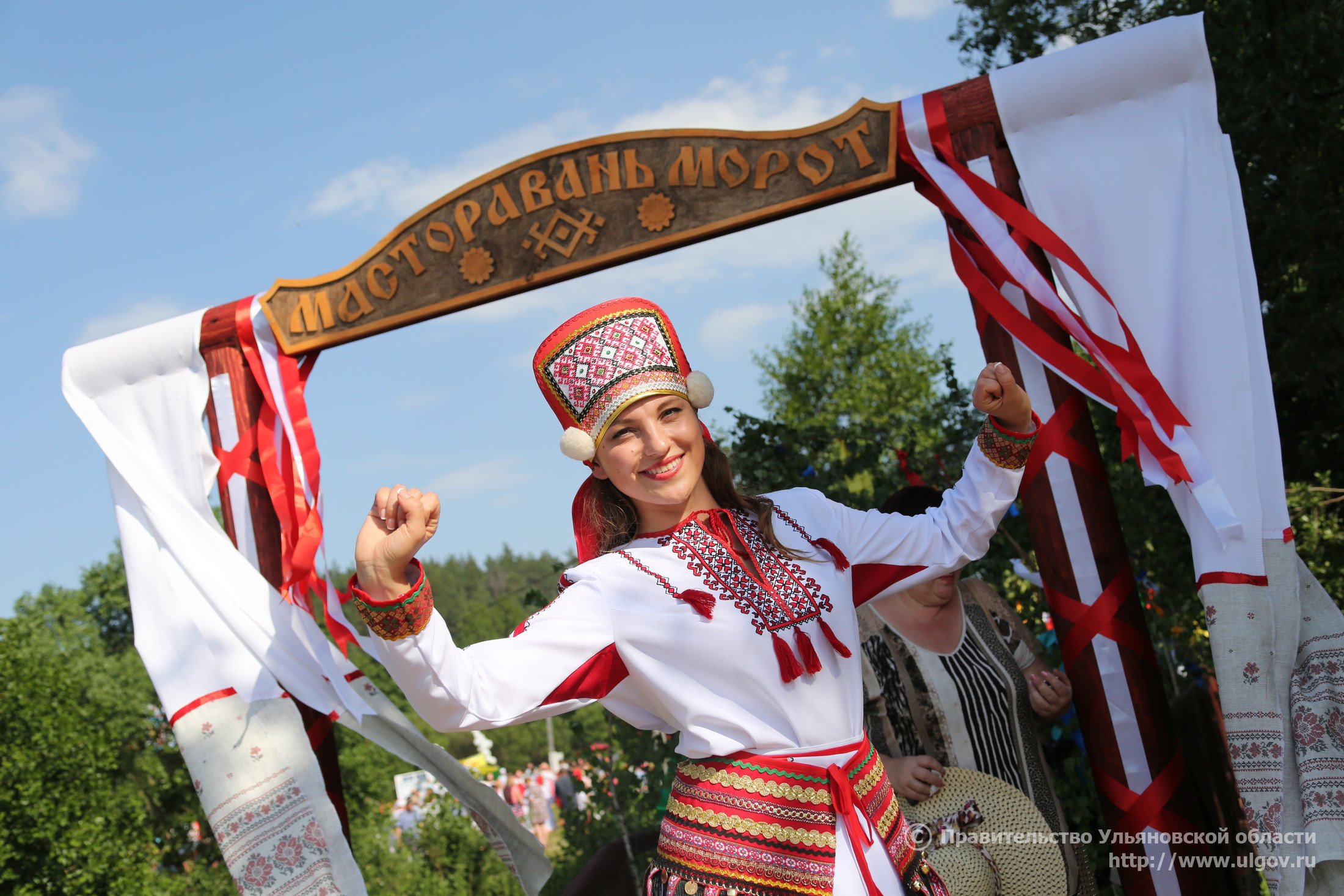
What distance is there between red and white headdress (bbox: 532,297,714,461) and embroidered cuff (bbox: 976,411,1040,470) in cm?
59

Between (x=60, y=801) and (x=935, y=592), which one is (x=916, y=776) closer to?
(x=935, y=592)

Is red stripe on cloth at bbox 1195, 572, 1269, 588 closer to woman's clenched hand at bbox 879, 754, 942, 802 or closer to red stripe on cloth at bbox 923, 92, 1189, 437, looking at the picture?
red stripe on cloth at bbox 923, 92, 1189, 437

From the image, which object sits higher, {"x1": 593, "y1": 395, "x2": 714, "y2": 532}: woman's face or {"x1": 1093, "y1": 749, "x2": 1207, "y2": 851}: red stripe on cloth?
{"x1": 593, "y1": 395, "x2": 714, "y2": 532}: woman's face

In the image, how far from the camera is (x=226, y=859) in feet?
10.4

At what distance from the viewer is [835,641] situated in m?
1.98

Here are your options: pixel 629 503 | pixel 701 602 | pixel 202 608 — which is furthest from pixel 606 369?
pixel 202 608

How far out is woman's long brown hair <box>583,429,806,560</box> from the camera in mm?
2221

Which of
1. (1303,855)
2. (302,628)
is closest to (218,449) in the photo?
(302,628)

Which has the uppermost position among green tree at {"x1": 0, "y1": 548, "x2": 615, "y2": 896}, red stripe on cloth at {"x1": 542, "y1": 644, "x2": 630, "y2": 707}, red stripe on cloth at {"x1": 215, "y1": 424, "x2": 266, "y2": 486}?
red stripe on cloth at {"x1": 215, "y1": 424, "x2": 266, "y2": 486}

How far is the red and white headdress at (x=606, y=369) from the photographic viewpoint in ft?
6.72

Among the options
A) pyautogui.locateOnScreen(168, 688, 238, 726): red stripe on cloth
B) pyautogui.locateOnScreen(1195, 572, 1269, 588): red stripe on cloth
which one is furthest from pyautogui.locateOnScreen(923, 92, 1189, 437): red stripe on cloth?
pyautogui.locateOnScreen(168, 688, 238, 726): red stripe on cloth

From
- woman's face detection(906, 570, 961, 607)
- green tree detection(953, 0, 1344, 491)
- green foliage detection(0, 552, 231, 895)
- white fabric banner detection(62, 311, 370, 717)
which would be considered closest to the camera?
woman's face detection(906, 570, 961, 607)

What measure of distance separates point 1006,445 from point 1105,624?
36.4 inches

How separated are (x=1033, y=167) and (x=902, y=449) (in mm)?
1608
